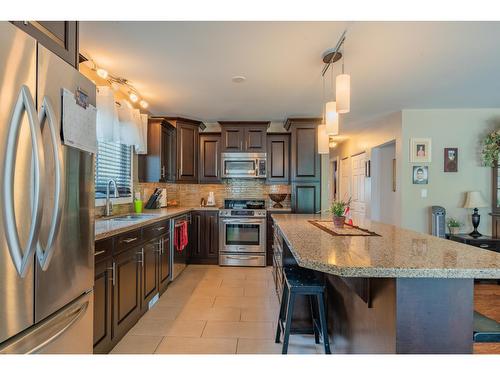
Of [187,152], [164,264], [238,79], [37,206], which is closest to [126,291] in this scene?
[164,264]

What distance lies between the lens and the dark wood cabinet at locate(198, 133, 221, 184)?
4703 millimetres

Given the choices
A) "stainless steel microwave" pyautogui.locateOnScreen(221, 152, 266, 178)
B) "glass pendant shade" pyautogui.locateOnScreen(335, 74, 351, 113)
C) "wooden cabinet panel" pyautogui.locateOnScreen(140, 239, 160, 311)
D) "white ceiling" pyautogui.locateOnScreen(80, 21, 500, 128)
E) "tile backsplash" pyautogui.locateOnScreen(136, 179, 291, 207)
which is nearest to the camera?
"glass pendant shade" pyautogui.locateOnScreen(335, 74, 351, 113)

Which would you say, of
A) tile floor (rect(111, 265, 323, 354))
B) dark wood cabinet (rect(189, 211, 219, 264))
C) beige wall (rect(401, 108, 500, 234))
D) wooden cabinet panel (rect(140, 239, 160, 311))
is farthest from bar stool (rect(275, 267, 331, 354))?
beige wall (rect(401, 108, 500, 234))

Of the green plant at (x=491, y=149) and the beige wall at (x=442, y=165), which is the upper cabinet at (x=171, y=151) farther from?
the green plant at (x=491, y=149)

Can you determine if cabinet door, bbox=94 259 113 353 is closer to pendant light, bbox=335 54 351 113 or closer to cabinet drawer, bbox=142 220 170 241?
cabinet drawer, bbox=142 220 170 241

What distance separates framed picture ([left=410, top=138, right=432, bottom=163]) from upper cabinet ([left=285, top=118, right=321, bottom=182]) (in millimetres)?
1409

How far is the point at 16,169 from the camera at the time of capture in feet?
2.95

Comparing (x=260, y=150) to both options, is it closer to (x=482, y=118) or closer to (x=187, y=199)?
(x=187, y=199)

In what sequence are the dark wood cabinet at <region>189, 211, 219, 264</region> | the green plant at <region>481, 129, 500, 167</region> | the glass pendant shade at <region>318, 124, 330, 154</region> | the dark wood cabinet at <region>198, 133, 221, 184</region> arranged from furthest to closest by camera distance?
the dark wood cabinet at <region>198, 133, 221, 184</region>
the dark wood cabinet at <region>189, 211, 219, 264</region>
the green plant at <region>481, 129, 500, 167</region>
the glass pendant shade at <region>318, 124, 330, 154</region>

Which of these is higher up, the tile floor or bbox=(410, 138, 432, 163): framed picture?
bbox=(410, 138, 432, 163): framed picture

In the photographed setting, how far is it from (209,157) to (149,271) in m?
2.47

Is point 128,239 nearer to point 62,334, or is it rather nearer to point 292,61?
point 62,334

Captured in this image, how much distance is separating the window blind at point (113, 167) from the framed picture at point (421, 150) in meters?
4.14

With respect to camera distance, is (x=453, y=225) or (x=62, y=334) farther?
(x=453, y=225)
